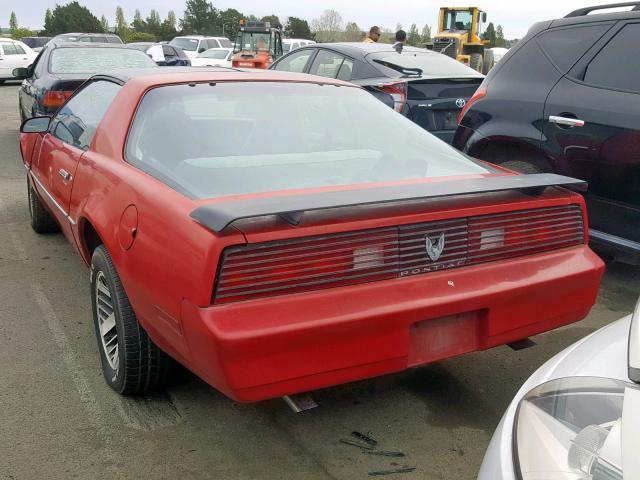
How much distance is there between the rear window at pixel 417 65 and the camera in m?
7.66

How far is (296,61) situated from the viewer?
9273 millimetres

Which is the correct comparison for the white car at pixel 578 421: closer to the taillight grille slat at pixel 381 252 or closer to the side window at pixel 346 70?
the taillight grille slat at pixel 381 252

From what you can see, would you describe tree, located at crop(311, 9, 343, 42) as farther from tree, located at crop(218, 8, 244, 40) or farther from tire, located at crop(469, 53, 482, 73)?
tire, located at crop(469, 53, 482, 73)

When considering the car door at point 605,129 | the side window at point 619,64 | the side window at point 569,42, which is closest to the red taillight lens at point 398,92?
the side window at point 569,42

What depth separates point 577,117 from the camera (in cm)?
438

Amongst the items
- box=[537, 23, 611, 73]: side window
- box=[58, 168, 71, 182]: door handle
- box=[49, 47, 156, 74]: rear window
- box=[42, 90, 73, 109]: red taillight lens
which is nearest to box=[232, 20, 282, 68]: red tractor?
box=[49, 47, 156, 74]: rear window

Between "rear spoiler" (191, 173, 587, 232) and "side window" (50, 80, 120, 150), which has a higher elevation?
"side window" (50, 80, 120, 150)

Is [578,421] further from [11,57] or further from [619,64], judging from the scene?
[11,57]

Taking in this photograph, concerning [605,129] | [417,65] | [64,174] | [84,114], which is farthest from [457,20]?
[64,174]

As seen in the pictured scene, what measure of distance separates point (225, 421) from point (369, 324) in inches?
38.1

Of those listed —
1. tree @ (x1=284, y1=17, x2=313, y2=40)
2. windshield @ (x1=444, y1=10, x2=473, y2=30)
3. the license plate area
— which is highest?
tree @ (x1=284, y1=17, x2=313, y2=40)

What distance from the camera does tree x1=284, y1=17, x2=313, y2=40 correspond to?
213ft

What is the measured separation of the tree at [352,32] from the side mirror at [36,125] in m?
66.2

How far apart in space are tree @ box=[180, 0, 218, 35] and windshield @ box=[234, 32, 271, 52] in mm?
46401
